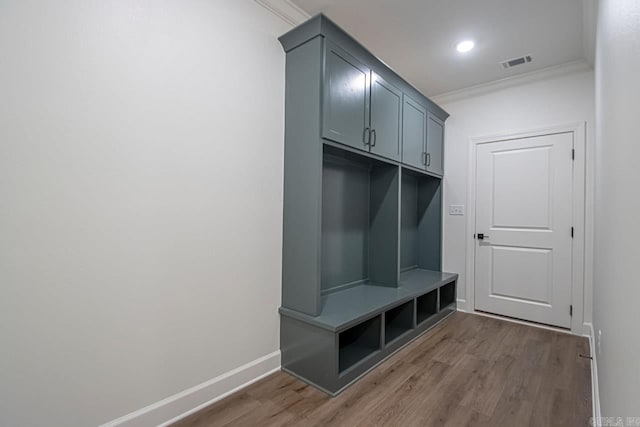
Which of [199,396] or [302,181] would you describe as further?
[302,181]

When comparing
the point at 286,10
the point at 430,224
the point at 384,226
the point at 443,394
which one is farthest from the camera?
the point at 430,224

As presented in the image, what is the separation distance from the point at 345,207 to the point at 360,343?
121cm

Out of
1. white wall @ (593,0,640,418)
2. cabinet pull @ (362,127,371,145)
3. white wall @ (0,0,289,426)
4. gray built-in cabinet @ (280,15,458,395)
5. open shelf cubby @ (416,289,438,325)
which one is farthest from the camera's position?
open shelf cubby @ (416,289,438,325)

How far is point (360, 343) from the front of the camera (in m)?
2.49

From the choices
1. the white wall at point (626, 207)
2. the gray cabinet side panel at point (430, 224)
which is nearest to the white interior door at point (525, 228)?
the gray cabinet side panel at point (430, 224)

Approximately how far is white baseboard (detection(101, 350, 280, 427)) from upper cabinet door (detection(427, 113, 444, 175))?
2.72 m

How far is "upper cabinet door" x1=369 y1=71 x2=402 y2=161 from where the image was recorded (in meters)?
2.57

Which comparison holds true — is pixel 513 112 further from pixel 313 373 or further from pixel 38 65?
pixel 38 65

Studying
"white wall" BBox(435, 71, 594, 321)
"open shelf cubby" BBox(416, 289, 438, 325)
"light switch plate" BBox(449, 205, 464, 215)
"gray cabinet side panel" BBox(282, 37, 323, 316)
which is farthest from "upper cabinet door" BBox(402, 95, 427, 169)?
"open shelf cubby" BBox(416, 289, 438, 325)

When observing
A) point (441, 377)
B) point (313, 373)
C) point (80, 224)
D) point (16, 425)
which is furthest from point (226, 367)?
point (441, 377)

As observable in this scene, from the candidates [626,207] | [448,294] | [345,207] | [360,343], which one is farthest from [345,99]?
[448,294]

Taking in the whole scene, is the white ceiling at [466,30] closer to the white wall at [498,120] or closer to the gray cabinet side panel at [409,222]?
the white wall at [498,120]

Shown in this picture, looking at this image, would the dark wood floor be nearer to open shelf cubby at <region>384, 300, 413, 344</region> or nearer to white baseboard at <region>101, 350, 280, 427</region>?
white baseboard at <region>101, 350, 280, 427</region>

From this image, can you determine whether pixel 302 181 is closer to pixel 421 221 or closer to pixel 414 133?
pixel 414 133
